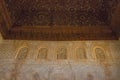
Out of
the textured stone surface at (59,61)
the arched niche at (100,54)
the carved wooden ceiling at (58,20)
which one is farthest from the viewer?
the carved wooden ceiling at (58,20)

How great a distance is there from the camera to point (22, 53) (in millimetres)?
4824

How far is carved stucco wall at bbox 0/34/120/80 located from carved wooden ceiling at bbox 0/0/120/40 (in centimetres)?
24

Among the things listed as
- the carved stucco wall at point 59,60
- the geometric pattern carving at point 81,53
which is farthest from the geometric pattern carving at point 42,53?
the geometric pattern carving at point 81,53

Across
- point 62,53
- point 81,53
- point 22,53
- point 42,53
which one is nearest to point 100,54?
point 81,53

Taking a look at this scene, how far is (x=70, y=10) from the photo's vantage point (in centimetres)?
539

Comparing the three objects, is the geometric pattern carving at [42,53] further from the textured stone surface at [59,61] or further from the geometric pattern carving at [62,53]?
the geometric pattern carving at [62,53]

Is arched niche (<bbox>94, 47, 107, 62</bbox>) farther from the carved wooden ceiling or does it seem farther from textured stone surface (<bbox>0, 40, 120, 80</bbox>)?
the carved wooden ceiling

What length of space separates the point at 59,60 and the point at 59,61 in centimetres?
3

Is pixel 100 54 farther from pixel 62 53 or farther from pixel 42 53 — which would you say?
pixel 42 53

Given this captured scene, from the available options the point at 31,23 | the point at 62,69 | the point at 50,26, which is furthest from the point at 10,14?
the point at 62,69

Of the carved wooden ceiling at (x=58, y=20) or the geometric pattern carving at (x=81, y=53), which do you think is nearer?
the geometric pattern carving at (x=81, y=53)

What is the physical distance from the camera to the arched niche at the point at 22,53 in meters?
4.71

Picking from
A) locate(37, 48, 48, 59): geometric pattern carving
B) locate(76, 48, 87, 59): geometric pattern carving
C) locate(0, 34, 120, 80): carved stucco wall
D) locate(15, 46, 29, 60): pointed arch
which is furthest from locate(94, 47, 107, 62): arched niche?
locate(15, 46, 29, 60): pointed arch

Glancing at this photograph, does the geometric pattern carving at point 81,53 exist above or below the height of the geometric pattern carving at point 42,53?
below
